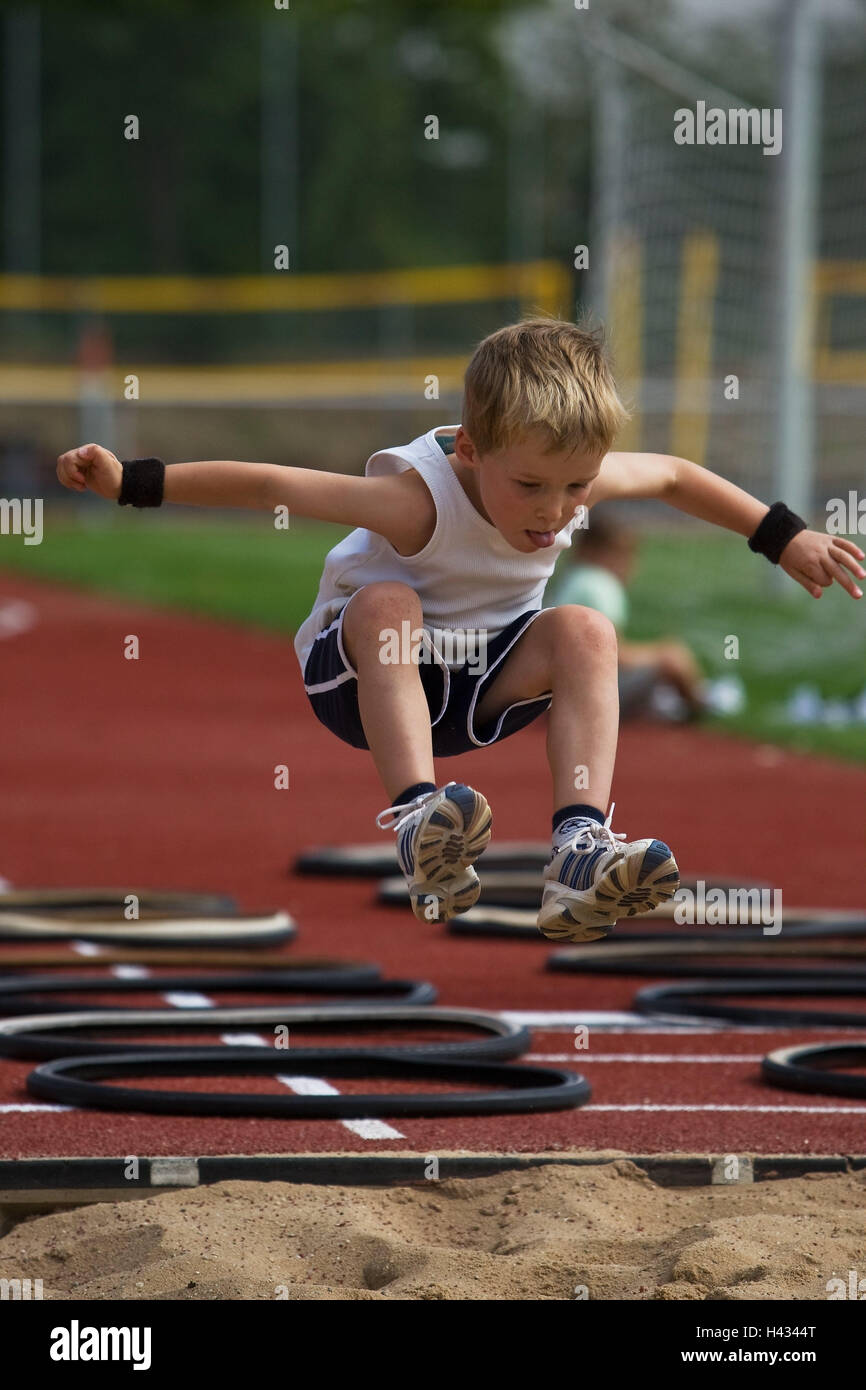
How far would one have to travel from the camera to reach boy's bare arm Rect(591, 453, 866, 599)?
4.45 m

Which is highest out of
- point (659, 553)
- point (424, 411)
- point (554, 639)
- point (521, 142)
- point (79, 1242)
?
point (521, 142)

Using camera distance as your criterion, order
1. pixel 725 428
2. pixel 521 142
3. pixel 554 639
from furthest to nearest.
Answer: pixel 521 142 → pixel 725 428 → pixel 554 639

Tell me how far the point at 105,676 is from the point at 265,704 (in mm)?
1975

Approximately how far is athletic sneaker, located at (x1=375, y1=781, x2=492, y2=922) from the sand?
0.66 metres

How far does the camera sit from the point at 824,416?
19125 mm

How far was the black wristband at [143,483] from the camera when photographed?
409cm

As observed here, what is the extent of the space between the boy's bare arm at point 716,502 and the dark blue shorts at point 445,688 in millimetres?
350

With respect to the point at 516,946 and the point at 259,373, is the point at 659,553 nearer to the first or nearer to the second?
the point at 259,373

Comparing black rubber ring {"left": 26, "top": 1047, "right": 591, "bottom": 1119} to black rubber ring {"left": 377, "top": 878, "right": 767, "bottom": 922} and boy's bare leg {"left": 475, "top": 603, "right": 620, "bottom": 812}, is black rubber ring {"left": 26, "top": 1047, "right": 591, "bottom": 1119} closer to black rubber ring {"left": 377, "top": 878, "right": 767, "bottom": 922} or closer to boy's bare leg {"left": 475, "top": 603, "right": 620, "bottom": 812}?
boy's bare leg {"left": 475, "top": 603, "right": 620, "bottom": 812}

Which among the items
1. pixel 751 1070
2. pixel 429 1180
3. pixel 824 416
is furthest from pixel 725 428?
pixel 429 1180

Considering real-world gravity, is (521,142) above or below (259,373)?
above

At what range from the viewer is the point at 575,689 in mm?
4285

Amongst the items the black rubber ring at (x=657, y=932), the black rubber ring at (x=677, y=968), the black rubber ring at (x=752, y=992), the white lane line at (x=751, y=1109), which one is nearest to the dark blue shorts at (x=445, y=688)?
the white lane line at (x=751, y=1109)

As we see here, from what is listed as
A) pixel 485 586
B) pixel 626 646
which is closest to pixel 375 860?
pixel 485 586
